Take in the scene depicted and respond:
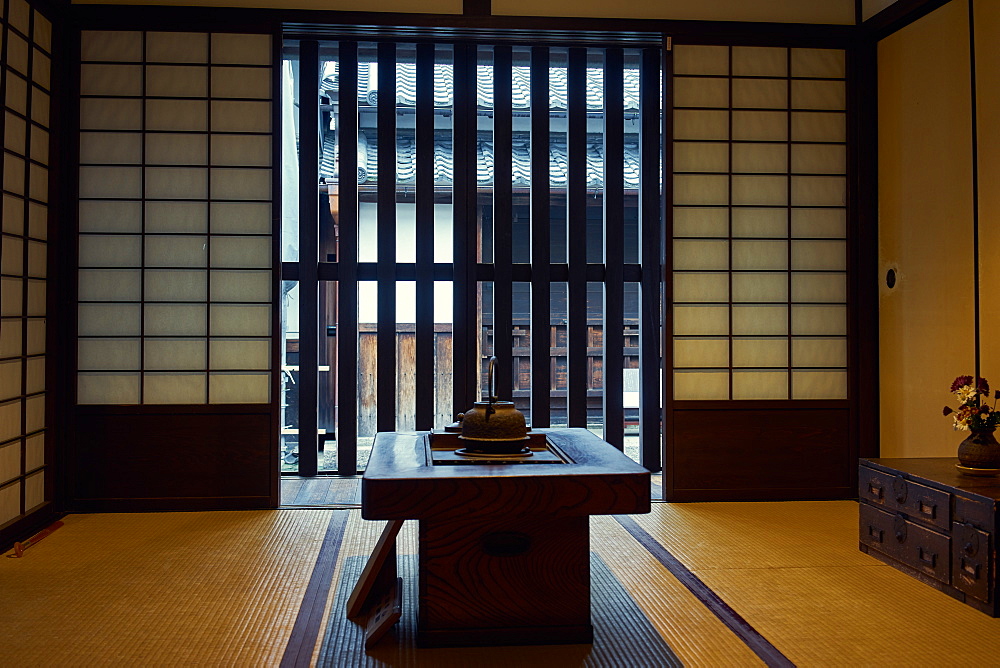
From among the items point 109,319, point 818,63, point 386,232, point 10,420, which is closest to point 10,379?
Answer: point 10,420

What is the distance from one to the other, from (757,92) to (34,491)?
4.32 metres

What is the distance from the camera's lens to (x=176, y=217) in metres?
4.22

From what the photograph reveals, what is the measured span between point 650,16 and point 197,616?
3717 mm

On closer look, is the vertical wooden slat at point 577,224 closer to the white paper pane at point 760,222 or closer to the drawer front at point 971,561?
the white paper pane at point 760,222

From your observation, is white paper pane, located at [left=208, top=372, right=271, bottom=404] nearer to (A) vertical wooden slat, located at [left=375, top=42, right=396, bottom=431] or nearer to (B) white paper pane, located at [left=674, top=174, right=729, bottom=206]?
(A) vertical wooden slat, located at [left=375, top=42, right=396, bottom=431]

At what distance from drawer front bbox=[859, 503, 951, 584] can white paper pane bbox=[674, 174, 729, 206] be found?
190 centimetres

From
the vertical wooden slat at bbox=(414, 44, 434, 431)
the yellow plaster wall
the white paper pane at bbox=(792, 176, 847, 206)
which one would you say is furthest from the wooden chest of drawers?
the vertical wooden slat at bbox=(414, 44, 434, 431)

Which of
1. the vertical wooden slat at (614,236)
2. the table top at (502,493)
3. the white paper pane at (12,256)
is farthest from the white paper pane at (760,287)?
the white paper pane at (12,256)

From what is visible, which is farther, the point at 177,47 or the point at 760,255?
the point at 760,255

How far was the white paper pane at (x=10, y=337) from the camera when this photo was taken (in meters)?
3.43

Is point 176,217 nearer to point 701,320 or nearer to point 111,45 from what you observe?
point 111,45

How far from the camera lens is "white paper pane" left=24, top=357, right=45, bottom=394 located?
3.72 metres

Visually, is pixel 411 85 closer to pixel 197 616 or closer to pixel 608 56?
pixel 608 56

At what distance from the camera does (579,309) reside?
198 inches
